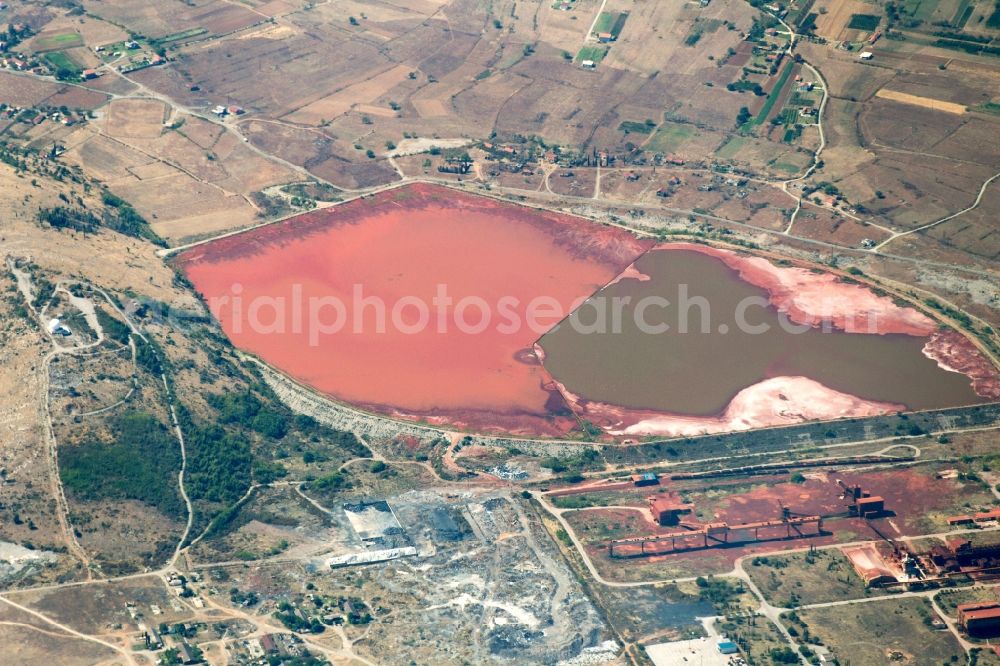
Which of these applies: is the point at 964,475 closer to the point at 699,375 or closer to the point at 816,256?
the point at 699,375

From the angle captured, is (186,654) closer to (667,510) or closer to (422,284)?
(667,510)

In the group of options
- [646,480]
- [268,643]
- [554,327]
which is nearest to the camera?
[268,643]

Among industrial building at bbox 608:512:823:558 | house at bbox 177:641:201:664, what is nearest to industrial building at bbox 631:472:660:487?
industrial building at bbox 608:512:823:558

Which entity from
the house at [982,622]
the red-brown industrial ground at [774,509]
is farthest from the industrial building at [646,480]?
the house at [982,622]

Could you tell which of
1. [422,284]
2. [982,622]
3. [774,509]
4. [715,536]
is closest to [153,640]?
[715,536]

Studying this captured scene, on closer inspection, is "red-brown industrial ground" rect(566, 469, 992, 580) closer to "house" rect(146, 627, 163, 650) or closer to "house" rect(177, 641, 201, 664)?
"house" rect(177, 641, 201, 664)
